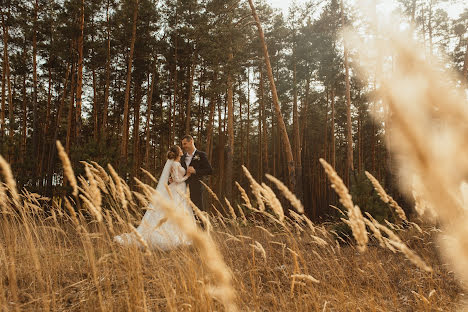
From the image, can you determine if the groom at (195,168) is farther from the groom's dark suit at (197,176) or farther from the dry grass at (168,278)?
the dry grass at (168,278)

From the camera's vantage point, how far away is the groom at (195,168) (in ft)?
18.4

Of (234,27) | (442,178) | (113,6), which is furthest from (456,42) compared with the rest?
(442,178)

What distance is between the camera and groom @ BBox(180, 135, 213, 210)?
18.4 ft

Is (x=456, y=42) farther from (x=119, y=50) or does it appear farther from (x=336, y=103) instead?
(x=119, y=50)

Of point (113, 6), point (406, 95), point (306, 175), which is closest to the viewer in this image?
point (406, 95)

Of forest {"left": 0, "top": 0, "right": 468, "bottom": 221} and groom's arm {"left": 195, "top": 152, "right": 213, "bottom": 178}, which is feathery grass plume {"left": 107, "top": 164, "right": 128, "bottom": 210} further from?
forest {"left": 0, "top": 0, "right": 468, "bottom": 221}

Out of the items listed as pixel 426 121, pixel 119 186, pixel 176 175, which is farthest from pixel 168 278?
pixel 176 175

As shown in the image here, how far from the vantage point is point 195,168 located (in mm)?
5754

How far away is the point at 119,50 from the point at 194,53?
5069 mm

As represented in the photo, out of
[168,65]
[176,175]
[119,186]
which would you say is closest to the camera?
[119,186]

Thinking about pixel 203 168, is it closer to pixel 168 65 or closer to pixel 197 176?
pixel 197 176

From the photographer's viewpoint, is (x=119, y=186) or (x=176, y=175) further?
(x=176, y=175)

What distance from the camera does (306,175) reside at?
26578mm

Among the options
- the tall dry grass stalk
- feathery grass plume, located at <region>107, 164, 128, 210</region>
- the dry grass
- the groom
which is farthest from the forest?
the tall dry grass stalk
